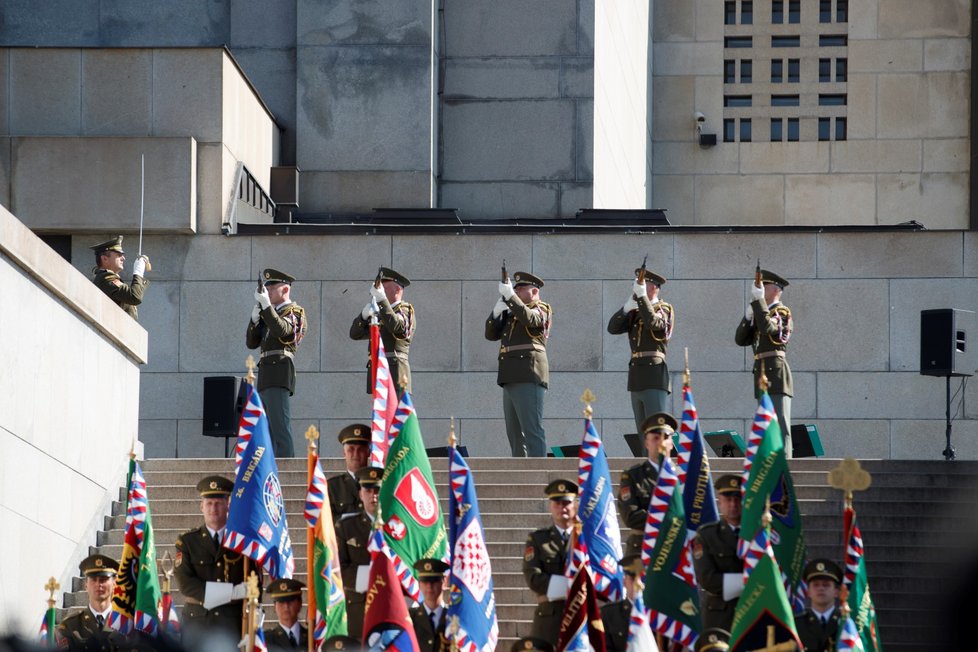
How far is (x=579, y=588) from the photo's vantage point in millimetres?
10367

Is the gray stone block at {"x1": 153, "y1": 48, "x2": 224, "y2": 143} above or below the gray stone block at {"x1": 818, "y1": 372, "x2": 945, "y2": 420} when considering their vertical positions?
above

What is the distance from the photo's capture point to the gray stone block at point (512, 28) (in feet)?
79.1

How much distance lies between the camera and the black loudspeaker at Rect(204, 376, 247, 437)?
57.8ft

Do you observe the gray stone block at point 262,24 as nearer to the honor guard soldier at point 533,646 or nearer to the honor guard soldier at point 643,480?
the honor guard soldier at point 643,480

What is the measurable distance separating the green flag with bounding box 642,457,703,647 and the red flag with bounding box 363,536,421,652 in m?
1.63

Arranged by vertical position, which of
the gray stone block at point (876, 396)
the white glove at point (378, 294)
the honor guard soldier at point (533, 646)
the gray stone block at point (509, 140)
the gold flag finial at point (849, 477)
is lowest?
the honor guard soldier at point (533, 646)

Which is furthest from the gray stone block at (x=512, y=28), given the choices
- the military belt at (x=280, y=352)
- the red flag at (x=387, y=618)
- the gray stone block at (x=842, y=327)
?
the red flag at (x=387, y=618)

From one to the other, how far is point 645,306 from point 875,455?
5694 mm

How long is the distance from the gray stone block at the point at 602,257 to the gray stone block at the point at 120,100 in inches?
196

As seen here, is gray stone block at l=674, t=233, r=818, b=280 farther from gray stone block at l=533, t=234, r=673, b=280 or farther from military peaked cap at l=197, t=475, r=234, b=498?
→ military peaked cap at l=197, t=475, r=234, b=498

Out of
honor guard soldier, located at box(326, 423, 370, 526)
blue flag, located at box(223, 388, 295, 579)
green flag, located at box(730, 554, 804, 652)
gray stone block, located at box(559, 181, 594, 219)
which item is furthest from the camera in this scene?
gray stone block, located at box(559, 181, 594, 219)

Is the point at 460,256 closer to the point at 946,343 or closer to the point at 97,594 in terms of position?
the point at 946,343

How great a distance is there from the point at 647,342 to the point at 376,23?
903 cm

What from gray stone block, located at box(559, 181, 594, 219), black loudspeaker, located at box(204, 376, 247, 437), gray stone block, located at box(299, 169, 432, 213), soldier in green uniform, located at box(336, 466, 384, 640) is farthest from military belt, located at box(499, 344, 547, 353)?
gray stone block, located at box(559, 181, 594, 219)
